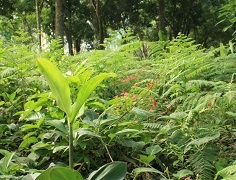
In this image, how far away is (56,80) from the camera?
117 cm

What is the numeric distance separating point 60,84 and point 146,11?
2363 centimetres

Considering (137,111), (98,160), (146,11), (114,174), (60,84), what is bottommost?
(98,160)

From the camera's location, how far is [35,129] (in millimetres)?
1986

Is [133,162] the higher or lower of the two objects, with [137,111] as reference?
lower

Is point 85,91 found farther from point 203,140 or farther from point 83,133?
point 203,140

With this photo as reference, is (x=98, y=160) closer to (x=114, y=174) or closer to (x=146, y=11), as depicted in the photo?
(x=114, y=174)

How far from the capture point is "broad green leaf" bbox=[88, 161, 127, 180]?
1.19 m

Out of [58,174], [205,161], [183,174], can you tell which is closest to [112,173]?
[58,174]

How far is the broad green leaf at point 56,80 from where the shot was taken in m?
1.15

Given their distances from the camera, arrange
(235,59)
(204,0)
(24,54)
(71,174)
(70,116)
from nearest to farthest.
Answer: (71,174) < (70,116) < (235,59) < (24,54) < (204,0)

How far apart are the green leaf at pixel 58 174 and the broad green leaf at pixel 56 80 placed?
245mm

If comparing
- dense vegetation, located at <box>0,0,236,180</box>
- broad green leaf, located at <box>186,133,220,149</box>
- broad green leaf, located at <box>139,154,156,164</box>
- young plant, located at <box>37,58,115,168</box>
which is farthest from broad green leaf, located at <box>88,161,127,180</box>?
broad green leaf, located at <box>186,133,220,149</box>

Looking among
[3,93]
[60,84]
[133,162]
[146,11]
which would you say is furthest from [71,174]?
[146,11]

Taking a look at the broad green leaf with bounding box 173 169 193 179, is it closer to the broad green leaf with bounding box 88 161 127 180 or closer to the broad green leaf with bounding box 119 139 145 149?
the broad green leaf with bounding box 119 139 145 149
